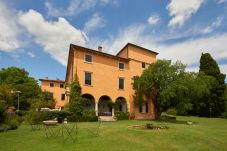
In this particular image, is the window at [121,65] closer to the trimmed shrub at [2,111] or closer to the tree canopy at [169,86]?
the tree canopy at [169,86]

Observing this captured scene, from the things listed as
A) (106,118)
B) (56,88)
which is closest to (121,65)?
(106,118)

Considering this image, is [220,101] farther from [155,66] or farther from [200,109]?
[155,66]

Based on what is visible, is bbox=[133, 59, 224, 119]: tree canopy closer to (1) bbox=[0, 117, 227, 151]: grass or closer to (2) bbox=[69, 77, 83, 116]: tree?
(2) bbox=[69, 77, 83, 116]: tree

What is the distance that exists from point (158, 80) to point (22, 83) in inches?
1513

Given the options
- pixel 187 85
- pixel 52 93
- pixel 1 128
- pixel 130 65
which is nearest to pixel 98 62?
pixel 130 65

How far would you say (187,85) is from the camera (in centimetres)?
2970

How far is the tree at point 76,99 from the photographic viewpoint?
1077 inches

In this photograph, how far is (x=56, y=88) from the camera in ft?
197

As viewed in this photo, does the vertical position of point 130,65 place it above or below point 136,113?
above

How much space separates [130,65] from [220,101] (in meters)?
22.4

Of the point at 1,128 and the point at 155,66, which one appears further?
the point at 155,66

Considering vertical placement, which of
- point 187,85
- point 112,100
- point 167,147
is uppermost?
point 187,85

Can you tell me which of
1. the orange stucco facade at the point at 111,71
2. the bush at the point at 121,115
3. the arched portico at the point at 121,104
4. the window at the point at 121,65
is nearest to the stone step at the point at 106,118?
the bush at the point at 121,115

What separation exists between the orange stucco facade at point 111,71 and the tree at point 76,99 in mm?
1444
